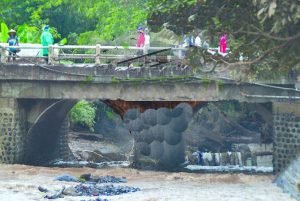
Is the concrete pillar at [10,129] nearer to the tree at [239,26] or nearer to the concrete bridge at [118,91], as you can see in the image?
the concrete bridge at [118,91]

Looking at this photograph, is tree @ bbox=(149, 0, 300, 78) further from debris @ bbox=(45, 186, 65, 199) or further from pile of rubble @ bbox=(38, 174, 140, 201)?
debris @ bbox=(45, 186, 65, 199)

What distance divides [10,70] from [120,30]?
12339 millimetres

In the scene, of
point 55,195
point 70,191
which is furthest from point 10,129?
point 55,195

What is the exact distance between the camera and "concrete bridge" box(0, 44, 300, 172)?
2838cm

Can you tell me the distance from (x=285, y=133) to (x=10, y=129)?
12948 millimetres

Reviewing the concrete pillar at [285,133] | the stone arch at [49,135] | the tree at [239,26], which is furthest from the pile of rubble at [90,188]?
the tree at [239,26]

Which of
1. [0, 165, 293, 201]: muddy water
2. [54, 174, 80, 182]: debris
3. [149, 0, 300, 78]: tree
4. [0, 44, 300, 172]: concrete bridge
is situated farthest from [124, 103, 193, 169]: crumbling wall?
[149, 0, 300, 78]: tree

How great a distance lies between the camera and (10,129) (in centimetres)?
3075

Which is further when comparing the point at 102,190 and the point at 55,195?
the point at 102,190

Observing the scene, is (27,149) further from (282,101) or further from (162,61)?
(282,101)

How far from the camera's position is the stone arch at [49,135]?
3278 centimetres

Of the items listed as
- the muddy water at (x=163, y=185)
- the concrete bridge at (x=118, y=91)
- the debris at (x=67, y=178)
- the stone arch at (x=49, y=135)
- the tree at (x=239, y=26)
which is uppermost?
the tree at (x=239, y=26)

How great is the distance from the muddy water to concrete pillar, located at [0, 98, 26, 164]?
3.03ft

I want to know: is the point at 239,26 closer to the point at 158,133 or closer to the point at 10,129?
the point at 158,133
